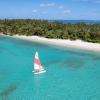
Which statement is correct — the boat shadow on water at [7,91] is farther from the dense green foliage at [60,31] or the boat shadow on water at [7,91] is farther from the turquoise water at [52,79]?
the dense green foliage at [60,31]

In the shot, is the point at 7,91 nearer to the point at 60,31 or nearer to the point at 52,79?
the point at 52,79

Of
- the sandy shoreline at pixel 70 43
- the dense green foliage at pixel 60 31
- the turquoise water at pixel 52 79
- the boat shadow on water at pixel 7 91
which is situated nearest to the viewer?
the boat shadow on water at pixel 7 91

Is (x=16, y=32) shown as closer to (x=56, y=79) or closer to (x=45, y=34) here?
(x=45, y=34)

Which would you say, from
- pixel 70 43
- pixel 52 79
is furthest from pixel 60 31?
pixel 52 79

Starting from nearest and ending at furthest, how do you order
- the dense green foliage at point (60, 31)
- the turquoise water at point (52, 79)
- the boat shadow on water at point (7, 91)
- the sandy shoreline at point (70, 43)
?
the boat shadow on water at point (7, 91), the turquoise water at point (52, 79), the sandy shoreline at point (70, 43), the dense green foliage at point (60, 31)

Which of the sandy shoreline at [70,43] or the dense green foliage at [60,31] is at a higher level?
the dense green foliage at [60,31]

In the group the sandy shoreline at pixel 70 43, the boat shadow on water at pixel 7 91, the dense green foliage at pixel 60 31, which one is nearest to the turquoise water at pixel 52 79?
the boat shadow on water at pixel 7 91

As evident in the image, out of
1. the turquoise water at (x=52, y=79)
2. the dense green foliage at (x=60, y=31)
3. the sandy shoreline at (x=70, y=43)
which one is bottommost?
the turquoise water at (x=52, y=79)

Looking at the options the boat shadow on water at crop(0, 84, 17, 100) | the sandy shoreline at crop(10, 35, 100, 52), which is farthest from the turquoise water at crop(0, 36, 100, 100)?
the sandy shoreline at crop(10, 35, 100, 52)

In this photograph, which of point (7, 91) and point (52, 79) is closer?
point (7, 91)

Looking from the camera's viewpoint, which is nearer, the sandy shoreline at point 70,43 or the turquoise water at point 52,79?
the turquoise water at point 52,79
